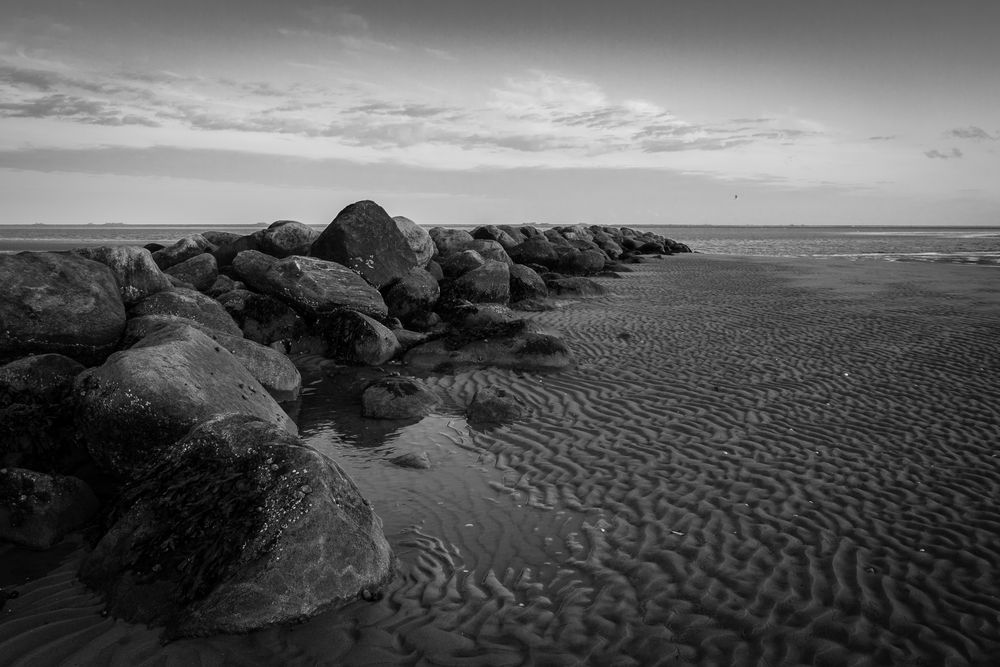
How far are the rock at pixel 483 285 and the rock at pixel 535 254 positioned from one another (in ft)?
40.4

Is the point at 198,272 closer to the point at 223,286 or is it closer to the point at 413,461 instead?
the point at 223,286

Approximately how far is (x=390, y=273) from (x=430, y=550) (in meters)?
14.3

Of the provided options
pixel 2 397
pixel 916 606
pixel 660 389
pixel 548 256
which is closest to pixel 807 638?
pixel 916 606

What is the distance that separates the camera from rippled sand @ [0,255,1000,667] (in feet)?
18.3

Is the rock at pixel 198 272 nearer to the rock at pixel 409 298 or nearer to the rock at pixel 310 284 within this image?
the rock at pixel 310 284

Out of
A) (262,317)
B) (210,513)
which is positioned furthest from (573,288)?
(210,513)

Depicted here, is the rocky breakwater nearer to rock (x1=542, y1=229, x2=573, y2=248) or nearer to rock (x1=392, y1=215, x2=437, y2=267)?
rock (x1=392, y1=215, x2=437, y2=267)

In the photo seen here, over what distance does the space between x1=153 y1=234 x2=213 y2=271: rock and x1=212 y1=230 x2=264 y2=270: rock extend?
85cm

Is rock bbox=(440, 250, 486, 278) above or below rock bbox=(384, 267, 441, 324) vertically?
above

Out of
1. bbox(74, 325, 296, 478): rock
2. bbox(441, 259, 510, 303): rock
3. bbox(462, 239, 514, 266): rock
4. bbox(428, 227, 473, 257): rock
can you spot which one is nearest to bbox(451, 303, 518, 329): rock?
bbox(441, 259, 510, 303): rock

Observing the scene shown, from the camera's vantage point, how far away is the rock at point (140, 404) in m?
8.02

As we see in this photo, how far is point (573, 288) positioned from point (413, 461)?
20680 mm

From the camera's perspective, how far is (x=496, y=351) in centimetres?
1594

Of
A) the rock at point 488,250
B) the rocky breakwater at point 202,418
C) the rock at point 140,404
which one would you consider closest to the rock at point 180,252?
the rocky breakwater at point 202,418
